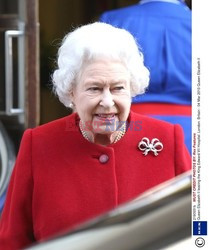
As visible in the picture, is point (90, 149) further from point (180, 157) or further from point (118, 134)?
point (180, 157)

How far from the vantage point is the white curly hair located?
1.58 m

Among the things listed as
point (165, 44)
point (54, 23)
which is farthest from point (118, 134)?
point (54, 23)

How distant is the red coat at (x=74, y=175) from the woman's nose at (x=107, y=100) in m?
0.10

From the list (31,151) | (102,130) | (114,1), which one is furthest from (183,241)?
(114,1)

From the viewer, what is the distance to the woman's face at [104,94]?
1582mm

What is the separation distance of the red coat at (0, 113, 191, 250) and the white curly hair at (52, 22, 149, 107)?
0.10 meters

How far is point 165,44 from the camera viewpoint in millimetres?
2189

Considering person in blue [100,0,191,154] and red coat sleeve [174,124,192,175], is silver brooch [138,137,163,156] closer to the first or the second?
red coat sleeve [174,124,192,175]

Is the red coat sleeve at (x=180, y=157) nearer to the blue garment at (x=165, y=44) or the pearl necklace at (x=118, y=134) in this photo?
A: the pearl necklace at (x=118, y=134)

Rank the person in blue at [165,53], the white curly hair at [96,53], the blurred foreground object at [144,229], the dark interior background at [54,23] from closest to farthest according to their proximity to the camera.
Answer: the blurred foreground object at [144,229]
the white curly hair at [96,53]
the person in blue at [165,53]
the dark interior background at [54,23]

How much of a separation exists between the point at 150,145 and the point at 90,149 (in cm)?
15

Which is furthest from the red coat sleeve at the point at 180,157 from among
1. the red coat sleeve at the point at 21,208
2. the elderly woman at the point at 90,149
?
the red coat sleeve at the point at 21,208

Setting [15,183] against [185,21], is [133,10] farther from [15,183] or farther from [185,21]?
[15,183]

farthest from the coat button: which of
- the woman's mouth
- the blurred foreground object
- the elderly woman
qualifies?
the blurred foreground object
